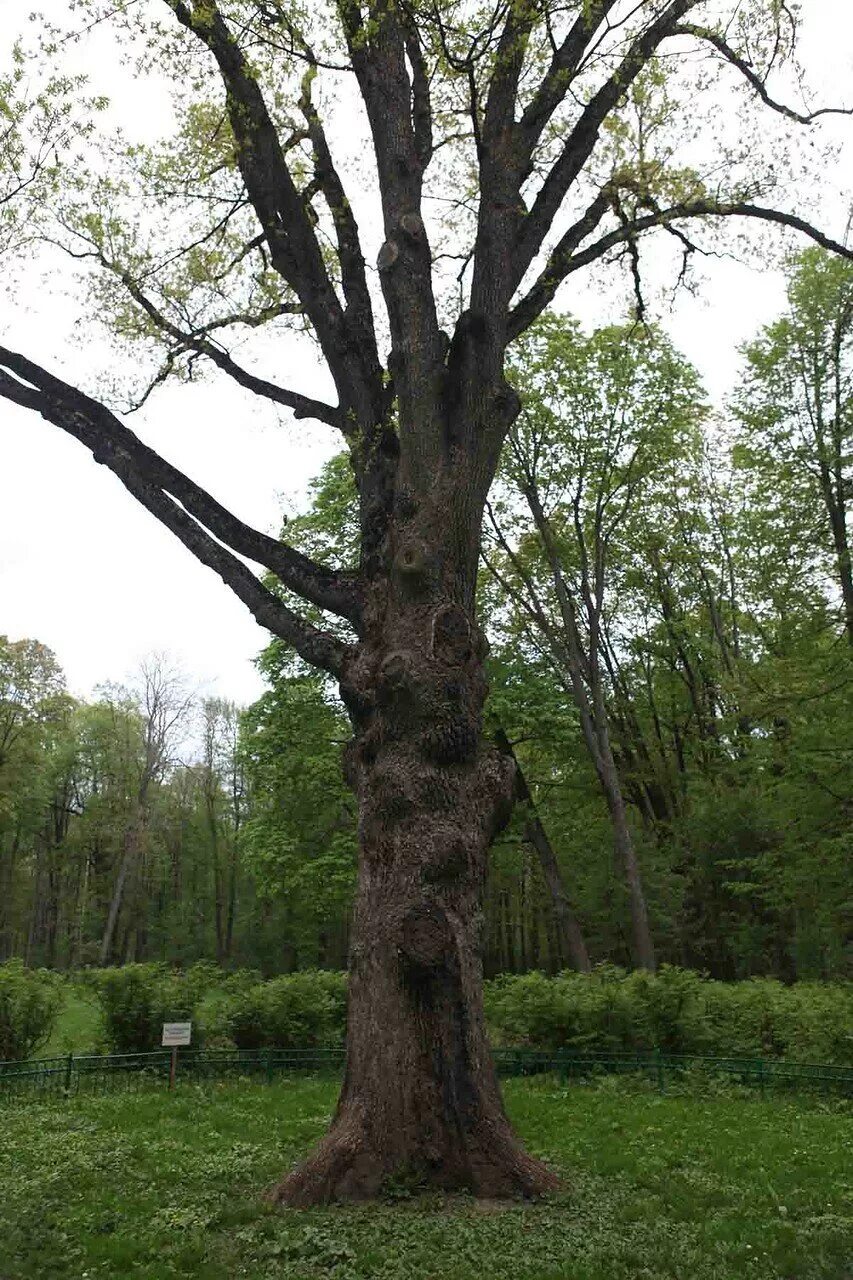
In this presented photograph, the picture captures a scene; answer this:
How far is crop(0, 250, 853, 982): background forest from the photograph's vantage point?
1795 cm

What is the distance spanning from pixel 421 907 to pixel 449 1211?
164 cm

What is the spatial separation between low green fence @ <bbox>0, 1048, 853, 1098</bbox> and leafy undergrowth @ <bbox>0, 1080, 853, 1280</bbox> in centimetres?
209

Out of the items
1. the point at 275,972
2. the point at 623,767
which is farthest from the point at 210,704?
the point at 623,767

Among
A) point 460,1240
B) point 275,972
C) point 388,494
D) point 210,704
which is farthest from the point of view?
point 210,704

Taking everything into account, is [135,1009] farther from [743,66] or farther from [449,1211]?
[743,66]

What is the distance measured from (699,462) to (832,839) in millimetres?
13443

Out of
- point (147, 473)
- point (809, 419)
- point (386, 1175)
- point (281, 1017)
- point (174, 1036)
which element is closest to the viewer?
point (386, 1175)

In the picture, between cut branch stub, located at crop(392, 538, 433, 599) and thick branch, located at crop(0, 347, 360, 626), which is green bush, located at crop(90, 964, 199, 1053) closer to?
thick branch, located at crop(0, 347, 360, 626)

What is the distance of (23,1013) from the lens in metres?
13.6

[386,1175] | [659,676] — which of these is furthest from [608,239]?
[659,676]

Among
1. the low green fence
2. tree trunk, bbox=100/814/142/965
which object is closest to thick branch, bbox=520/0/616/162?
the low green fence

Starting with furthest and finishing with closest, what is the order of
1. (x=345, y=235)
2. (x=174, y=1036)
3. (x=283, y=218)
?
(x=174, y=1036), (x=345, y=235), (x=283, y=218)

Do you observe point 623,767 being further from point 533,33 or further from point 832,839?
point 533,33

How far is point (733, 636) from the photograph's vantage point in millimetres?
27172
